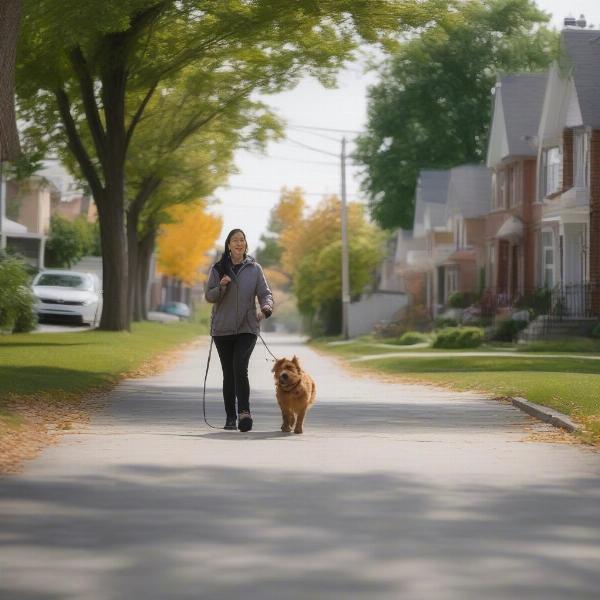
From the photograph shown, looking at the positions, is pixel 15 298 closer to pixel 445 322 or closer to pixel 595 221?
pixel 595 221

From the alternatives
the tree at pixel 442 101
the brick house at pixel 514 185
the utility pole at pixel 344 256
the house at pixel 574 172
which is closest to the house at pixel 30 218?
the utility pole at pixel 344 256

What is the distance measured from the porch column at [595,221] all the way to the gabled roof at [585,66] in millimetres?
681

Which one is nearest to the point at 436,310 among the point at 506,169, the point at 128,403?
the point at 506,169

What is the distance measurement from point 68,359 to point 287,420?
1342 centimetres

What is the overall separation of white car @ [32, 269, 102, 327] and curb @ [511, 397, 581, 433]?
27.2 m

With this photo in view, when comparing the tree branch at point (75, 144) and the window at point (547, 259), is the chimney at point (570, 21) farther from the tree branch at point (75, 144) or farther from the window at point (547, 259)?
the tree branch at point (75, 144)

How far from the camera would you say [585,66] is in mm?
44969

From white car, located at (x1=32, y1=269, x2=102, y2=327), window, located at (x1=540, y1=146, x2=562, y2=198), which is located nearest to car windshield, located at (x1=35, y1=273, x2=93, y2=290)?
white car, located at (x1=32, y1=269, x2=102, y2=327)

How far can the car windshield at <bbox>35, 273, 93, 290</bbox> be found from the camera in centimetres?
4691

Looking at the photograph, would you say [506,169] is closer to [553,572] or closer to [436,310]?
[436,310]

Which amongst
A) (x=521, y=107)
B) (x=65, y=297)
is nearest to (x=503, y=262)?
(x=521, y=107)

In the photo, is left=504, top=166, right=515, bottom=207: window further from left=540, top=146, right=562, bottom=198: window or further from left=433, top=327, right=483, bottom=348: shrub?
left=433, top=327, right=483, bottom=348: shrub

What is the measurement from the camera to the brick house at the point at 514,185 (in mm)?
52938

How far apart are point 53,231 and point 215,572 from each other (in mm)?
70236
